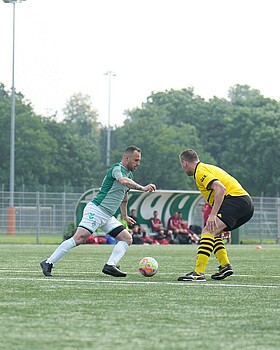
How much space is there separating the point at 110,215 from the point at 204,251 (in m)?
1.51

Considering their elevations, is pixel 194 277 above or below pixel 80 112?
below

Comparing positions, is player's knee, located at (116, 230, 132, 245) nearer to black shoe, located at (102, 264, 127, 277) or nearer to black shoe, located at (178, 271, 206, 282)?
black shoe, located at (102, 264, 127, 277)

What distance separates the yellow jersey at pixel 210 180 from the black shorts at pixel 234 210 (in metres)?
0.08

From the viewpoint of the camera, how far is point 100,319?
23.7ft

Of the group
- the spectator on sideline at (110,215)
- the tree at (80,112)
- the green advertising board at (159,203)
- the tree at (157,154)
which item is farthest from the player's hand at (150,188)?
the tree at (80,112)

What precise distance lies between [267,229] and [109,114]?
1728 inches

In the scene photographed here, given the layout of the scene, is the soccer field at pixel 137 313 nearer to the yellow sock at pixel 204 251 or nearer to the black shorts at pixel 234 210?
the yellow sock at pixel 204 251

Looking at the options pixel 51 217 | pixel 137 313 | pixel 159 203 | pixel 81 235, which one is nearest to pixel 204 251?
pixel 81 235

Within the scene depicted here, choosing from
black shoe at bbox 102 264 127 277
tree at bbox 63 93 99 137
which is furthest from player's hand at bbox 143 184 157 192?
tree at bbox 63 93 99 137

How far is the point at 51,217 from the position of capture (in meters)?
38.0

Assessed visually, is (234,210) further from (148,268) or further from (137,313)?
(137,313)

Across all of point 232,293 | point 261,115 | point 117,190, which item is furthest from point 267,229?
point 261,115

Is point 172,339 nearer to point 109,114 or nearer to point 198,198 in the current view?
point 198,198

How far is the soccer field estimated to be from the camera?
611cm
